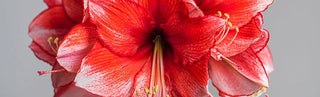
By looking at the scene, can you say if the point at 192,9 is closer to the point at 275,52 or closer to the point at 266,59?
the point at 266,59

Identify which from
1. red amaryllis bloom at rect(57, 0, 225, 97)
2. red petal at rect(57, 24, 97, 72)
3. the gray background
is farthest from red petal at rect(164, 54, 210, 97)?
the gray background

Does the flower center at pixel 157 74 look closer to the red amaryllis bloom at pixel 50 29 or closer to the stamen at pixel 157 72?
the stamen at pixel 157 72

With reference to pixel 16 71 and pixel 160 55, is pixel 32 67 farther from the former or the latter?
pixel 160 55

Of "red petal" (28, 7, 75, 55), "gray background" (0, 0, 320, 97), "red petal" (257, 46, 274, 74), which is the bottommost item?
"gray background" (0, 0, 320, 97)

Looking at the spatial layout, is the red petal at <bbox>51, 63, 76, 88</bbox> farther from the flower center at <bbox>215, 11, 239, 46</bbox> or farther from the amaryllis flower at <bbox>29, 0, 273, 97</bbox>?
the flower center at <bbox>215, 11, 239, 46</bbox>

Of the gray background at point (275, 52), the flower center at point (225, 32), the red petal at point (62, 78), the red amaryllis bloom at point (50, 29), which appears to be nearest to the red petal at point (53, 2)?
the red amaryllis bloom at point (50, 29)

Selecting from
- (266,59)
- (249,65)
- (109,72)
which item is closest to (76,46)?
(109,72)

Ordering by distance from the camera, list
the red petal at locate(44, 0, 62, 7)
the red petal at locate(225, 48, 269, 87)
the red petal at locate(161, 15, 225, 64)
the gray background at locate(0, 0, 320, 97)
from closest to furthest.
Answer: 1. the red petal at locate(161, 15, 225, 64)
2. the red petal at locate(225, 48, 269, 87)
3. the red petal at locate(44, 0, 62, 7)
4. the gray background at locate(0, 0, 320, 97)
